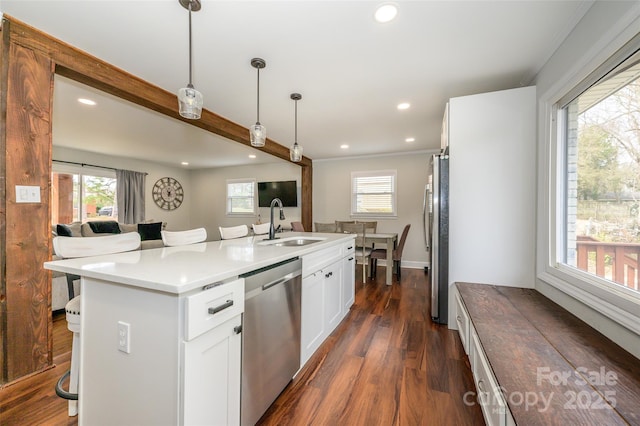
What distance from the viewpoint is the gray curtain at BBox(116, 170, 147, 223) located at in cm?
630

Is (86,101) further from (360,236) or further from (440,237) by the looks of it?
(440,237)

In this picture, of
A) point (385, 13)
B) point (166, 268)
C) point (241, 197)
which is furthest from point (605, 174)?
point (241, 197)

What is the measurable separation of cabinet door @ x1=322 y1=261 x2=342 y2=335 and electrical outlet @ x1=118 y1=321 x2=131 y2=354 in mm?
1391

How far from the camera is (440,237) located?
101 inches

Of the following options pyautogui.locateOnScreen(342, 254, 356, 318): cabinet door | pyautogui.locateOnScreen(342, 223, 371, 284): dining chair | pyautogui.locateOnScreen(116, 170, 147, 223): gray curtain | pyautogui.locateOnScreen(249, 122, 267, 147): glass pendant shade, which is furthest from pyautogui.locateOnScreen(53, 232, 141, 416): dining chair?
pyautogui.locateOnScreen(116, 170, 147, 223): gray curtain

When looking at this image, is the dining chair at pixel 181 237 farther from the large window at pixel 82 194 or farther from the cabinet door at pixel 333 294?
the large window at pixel 82 194

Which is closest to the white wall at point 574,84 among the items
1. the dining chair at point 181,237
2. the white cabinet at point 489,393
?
the white cabinet at point 489,393

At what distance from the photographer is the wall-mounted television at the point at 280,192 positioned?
672 centimetres

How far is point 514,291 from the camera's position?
2.17m

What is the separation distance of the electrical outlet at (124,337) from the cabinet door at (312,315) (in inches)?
40.3

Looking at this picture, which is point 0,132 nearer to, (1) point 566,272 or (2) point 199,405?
(2) point 199,405

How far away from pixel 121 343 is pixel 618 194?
2494mm

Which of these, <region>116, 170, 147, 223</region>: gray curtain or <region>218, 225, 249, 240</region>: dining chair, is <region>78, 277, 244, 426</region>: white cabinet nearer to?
<region>218, 225, 249, 240</region>: dining chair

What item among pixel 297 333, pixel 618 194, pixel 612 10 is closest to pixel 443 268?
pixel 618 194
